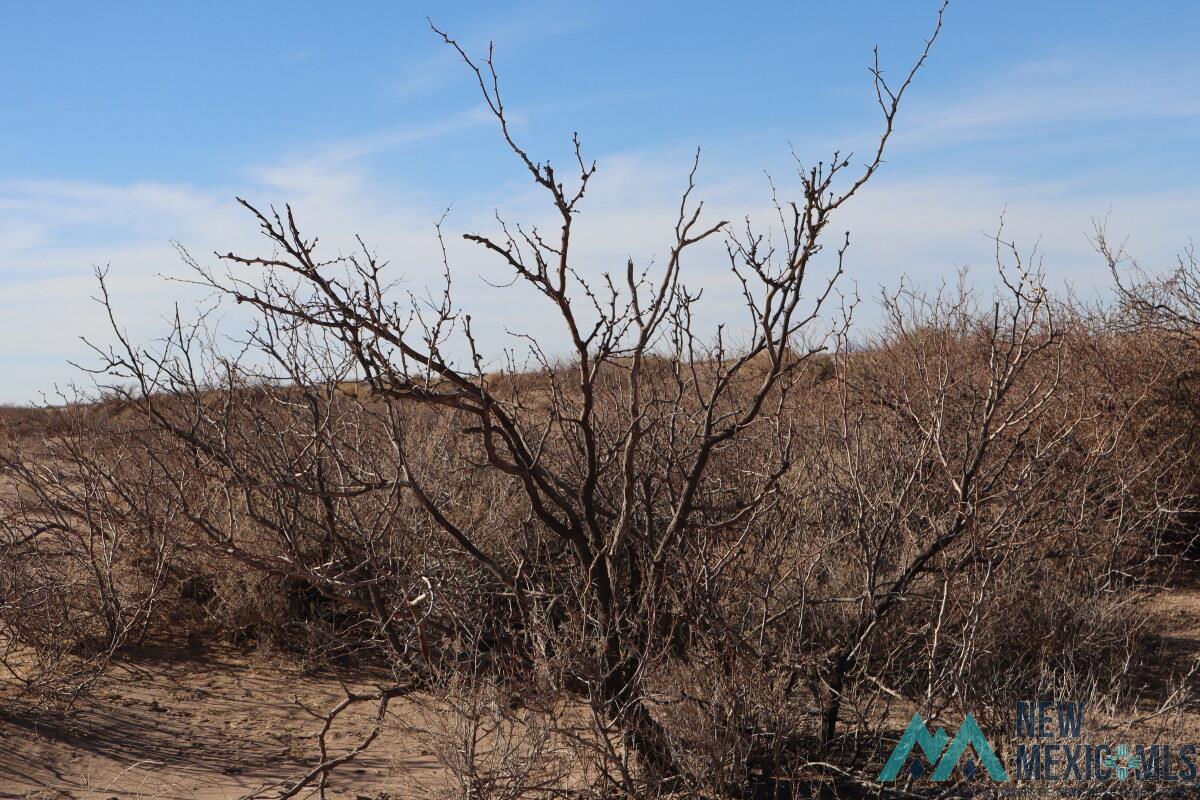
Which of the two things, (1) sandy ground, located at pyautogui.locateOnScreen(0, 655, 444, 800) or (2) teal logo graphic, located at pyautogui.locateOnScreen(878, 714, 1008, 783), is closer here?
(2) teal logo graphic, located at pyautogui.locateOnScreen(878, 714, 1008, 783)

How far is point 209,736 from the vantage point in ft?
19.3

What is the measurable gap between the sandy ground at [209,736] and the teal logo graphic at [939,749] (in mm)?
907

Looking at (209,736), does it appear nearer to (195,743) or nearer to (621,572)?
(195,743)

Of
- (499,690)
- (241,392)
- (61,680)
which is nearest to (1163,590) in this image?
(499,690)

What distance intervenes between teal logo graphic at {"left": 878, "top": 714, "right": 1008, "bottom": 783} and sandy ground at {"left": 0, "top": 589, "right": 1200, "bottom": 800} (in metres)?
0.91

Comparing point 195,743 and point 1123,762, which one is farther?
point 195,743

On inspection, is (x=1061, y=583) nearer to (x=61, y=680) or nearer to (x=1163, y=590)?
(x=1163, y=590)

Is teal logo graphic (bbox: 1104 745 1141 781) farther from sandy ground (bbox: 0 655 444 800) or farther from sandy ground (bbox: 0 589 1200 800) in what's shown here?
sandy ground (bbox: 0 655 444 800)

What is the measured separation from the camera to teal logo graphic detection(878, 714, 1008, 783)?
475cm

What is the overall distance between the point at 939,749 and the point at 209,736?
3684 millimetres

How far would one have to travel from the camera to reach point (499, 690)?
4.24 meters

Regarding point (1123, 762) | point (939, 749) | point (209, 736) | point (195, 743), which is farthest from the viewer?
point (209, 736)

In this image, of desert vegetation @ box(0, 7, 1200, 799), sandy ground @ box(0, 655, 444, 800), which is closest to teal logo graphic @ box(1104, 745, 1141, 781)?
desert vegetation @ box(0, 7, 1200, 799)

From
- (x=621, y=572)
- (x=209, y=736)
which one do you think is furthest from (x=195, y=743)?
(x=621, y=572)
